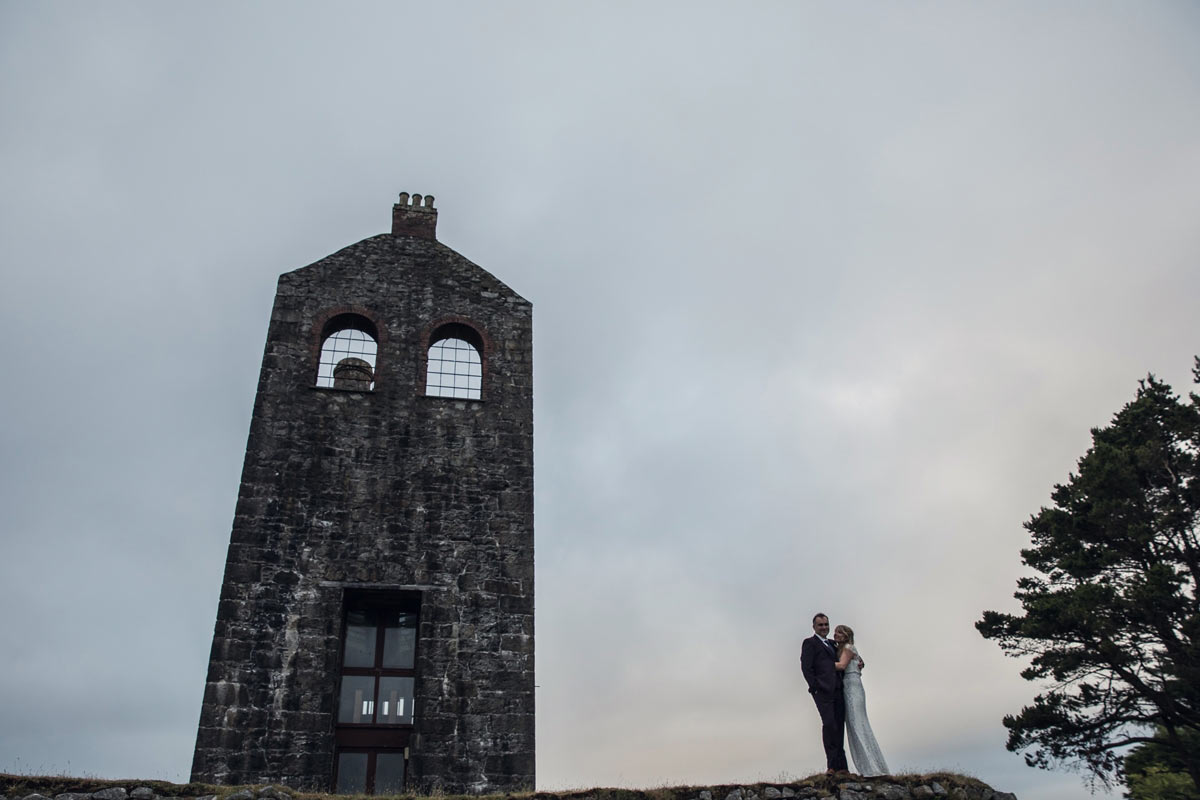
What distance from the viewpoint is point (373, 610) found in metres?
14.4

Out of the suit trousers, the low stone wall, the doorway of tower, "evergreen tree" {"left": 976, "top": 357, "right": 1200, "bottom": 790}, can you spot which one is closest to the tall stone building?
the doorway of tower

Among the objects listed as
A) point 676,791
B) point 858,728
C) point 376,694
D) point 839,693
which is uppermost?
point 376,694

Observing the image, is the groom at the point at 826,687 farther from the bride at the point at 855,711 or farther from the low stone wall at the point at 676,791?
the low stone wall at the point at 676,791

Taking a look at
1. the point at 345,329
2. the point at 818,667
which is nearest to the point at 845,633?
the point at 818,667

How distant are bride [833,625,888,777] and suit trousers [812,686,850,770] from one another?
11cm

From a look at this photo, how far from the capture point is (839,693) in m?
10.7

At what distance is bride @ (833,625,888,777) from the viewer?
10.5m

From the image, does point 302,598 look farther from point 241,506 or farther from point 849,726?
point 849,726

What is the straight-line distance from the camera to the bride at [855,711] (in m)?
10.5

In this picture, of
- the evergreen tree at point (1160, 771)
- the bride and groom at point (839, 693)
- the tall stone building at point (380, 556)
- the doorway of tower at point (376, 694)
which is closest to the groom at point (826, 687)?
the bride and groom at point (839, 693)

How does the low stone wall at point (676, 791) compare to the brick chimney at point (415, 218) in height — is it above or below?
below

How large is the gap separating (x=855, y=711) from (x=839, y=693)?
0.90ft

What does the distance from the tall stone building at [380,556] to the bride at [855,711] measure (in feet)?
16.2

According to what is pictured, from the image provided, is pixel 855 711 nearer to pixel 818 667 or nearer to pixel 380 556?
pixel 818 667
